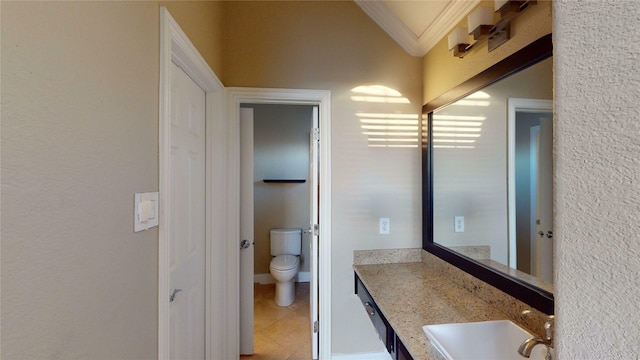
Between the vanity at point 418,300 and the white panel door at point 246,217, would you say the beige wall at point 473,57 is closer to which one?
the vanity at point 418,300

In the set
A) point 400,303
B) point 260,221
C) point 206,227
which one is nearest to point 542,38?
point 400,303

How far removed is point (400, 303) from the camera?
135 centimetres

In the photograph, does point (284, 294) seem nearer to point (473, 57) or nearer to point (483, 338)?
point (483, 338)

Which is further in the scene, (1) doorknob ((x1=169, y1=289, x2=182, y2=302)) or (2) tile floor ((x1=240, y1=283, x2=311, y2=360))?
(2) tile floor ((x1=240, y1=283, x2=311, y2=360))

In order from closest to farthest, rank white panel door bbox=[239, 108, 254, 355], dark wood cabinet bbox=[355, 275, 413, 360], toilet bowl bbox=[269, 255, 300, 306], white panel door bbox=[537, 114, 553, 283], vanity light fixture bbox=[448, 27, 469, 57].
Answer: white panel door bbox=[537, 114, 553, 283] < dark wood cabinet bbox=[355, 275, 413, 360] < vanity light fixture bbox=[448, 27, 469, 57] < white panel door bbox=[239, 108, 254, 355] < toilet bowl bbox=[269, 255, 300, 306]

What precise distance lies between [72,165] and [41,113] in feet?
0.40

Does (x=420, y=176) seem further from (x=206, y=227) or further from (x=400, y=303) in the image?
(x=206, y=227)

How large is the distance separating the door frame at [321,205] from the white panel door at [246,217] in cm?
11

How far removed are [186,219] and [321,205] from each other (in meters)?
0.87

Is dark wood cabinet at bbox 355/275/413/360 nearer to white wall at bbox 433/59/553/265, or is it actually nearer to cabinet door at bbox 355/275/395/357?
cabinet door at bbox 355/275/395/357

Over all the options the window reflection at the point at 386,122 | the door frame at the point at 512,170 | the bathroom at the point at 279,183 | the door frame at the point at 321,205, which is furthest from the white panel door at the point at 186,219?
the bathroom at the point at 279,183

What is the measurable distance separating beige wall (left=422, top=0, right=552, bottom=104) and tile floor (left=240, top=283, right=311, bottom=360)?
2224 mm

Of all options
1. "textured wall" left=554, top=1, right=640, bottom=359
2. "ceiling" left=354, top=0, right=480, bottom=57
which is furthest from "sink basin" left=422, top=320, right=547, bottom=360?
"ceiling" left=354, top=0, right=480, bottom=57

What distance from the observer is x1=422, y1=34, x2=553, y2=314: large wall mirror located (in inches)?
42.8
